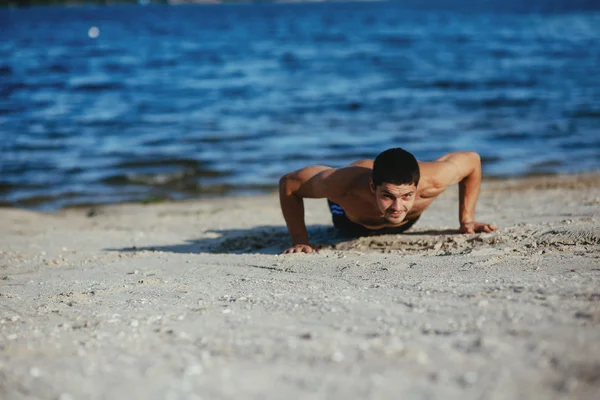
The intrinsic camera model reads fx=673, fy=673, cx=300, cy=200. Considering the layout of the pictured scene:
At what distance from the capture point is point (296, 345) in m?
2.92

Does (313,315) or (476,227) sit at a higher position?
(313,315)

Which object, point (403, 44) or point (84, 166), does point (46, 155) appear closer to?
point (84, 166)

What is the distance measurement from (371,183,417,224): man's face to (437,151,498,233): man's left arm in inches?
30.3

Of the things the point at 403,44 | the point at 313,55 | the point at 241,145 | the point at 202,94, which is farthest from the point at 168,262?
the point at 403,44

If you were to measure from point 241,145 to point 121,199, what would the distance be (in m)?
3.18

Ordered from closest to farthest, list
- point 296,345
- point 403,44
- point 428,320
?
point 296,345, point 428,320, point 403,44

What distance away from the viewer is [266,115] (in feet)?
47.2

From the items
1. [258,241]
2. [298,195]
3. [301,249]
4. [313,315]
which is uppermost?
[298,195]

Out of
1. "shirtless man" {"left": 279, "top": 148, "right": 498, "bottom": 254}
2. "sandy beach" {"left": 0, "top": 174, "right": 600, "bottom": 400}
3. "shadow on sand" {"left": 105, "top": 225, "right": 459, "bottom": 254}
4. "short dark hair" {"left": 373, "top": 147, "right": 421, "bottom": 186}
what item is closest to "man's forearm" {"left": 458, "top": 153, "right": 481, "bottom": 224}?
"shirtless man" {"left": 279, "top": 148, "right": 498, "bottom": 254}

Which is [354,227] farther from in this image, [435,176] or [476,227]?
[476,227]

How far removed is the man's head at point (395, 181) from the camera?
478cm

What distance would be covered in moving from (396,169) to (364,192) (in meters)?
0.51

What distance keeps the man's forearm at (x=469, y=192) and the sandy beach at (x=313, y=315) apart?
1.06ft

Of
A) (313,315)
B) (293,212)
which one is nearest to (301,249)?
(293,212)
